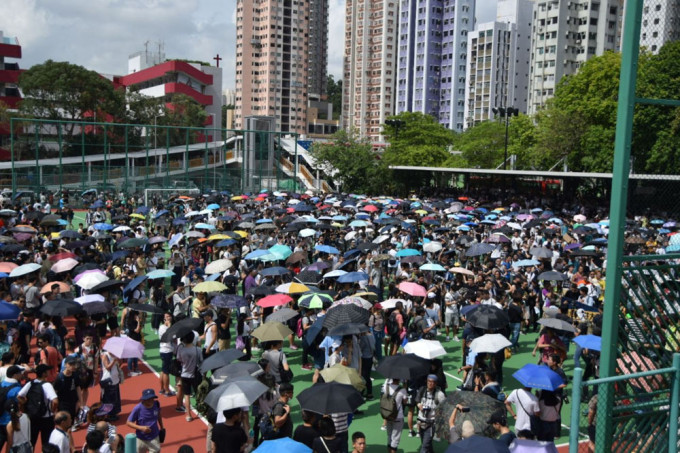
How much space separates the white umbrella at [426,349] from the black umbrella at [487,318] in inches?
62.7

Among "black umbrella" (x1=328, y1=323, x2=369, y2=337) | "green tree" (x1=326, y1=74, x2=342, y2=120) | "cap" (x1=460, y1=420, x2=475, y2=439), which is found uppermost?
"green tree" (x1=326, y1=74, x2=342, y2=120)

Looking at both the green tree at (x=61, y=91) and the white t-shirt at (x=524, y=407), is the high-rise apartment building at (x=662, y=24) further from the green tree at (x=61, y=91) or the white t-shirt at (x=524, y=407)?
the green tree at (x=61, y=91)

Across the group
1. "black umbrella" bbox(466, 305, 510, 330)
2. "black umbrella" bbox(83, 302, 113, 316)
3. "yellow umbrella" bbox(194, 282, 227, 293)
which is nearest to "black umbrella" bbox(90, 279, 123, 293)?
"black umbrella" bbox(83, 302, 113, 316)

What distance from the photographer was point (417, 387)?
8836 mm

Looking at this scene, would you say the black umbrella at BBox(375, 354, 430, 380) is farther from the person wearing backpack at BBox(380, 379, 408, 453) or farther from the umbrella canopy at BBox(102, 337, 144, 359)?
the umbrella canopy at BBox(102, 337, 144, 359)

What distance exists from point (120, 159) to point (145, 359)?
45.1m

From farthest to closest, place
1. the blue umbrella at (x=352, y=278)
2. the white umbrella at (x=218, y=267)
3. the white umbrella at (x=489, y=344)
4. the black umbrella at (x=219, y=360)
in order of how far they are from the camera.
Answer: the white umbrella at (x=218, y=267) < the blue umbrella at (x=352, y=278) < the white umbrella at (x=489, y=344) < the black umbrella at (x=219, y=360)

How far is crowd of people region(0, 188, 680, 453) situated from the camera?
7.29 metres

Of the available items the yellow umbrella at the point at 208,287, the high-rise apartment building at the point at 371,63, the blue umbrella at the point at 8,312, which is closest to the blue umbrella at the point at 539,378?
the yellow umbrella at the point at 208,287

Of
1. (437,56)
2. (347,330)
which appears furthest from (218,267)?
(437,56)

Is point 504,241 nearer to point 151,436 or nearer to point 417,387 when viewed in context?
point 417,387

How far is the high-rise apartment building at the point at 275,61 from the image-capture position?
408 ft

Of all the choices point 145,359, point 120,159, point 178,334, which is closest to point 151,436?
point 178,334

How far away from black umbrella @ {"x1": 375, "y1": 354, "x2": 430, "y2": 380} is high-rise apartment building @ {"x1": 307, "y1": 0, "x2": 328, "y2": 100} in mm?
142830
